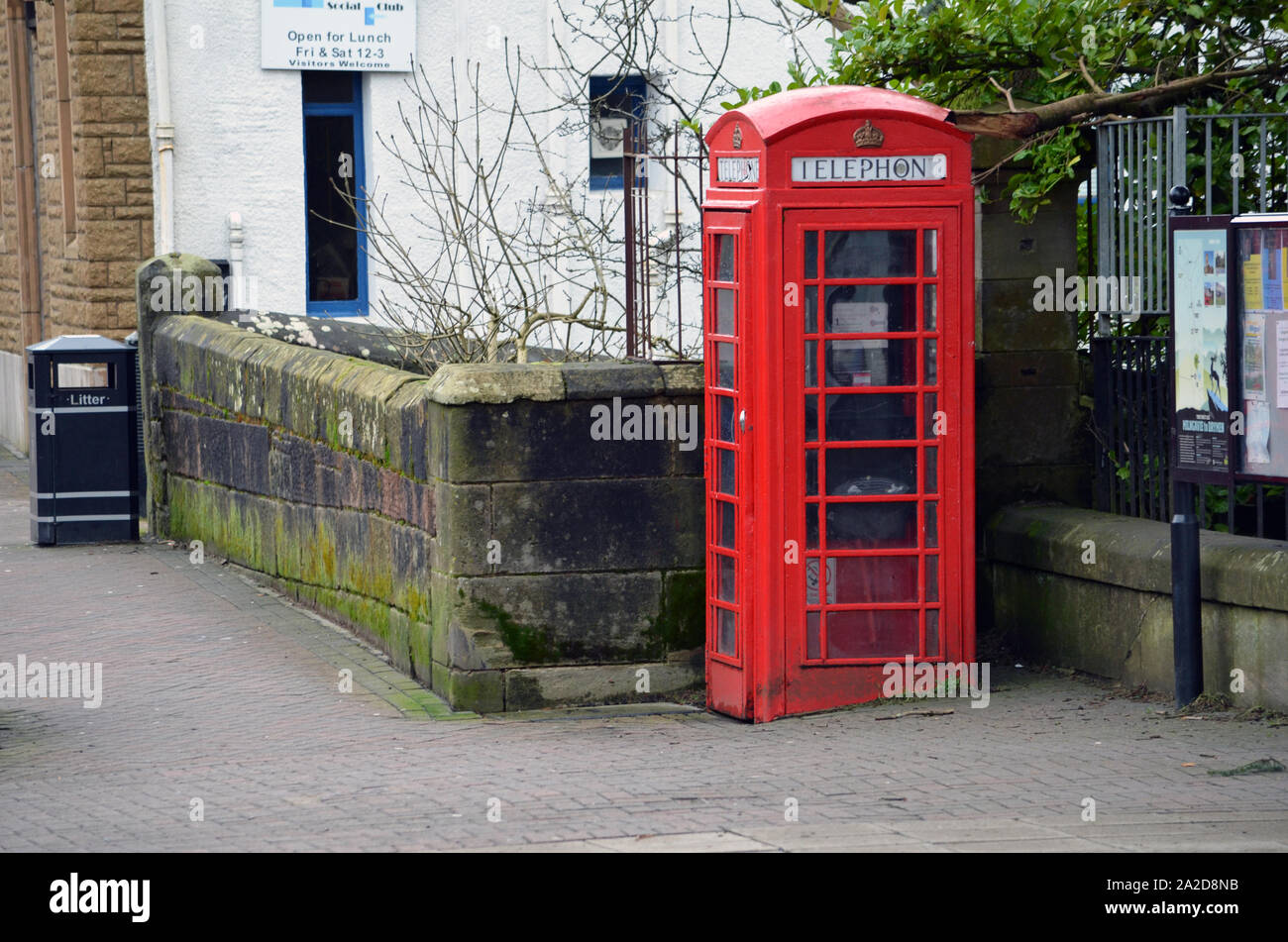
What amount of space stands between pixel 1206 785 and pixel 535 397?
3.32m

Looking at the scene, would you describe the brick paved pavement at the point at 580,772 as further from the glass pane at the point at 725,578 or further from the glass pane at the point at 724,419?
the glass pane at the point at 724,419

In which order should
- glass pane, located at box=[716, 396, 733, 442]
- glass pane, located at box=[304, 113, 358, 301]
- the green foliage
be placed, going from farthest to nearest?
glass pane, located at box=[304, 113, 358, 301], the green foliage, glass pane, located at box=[716, 396, 733, 442]

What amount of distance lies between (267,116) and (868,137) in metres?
12.1

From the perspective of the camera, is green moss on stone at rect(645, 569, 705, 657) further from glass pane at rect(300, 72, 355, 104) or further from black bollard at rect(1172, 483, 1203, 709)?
glass pane at rect(300, 72, 355, 104)

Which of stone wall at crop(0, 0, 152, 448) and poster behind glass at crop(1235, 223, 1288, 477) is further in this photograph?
stone wall at crop(0, 0, 152, 448)

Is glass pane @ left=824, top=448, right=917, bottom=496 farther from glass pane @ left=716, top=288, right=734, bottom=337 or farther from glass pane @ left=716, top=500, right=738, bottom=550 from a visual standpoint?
glass pane @ left=716, top=288, right=734, bottom=337

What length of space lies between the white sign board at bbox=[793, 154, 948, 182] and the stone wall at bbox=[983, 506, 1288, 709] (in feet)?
6.04

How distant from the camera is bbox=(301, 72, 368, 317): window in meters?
19.6

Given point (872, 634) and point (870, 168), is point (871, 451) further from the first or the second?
point (870, 168)

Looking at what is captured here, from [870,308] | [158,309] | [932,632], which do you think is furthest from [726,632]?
[158,309]

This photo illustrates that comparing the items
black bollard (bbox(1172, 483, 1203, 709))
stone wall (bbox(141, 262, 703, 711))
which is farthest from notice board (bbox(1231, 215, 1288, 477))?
stone wall (bbox(141, 262, 703, 711))

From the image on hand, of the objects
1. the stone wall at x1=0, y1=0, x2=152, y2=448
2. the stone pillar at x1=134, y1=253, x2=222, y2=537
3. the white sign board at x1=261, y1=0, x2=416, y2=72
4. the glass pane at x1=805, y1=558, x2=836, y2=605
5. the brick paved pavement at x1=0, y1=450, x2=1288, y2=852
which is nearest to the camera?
the brick paved pavement at x1=0, y1=450, x2=1288, y2=852

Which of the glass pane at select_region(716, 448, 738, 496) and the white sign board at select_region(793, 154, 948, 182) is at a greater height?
the white sign board at select_region(793, 154, 948, 182)

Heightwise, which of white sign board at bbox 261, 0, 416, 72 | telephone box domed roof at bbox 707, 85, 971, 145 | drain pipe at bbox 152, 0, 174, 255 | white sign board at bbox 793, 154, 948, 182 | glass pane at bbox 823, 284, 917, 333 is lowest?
glass pane at bbox 823, 284, 917, 333
